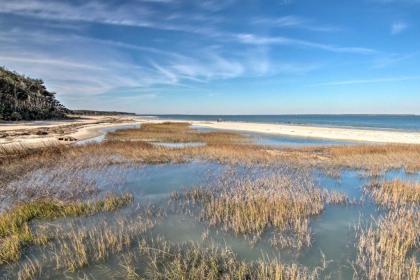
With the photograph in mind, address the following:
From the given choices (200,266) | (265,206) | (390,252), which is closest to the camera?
(200,266)

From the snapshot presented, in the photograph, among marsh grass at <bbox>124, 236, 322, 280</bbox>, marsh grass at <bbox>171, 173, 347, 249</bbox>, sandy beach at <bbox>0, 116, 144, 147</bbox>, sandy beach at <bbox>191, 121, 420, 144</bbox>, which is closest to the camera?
marsh grass at <bbox>124, 236, 322, 280</bbox>

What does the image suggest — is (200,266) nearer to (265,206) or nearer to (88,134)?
(265,206)

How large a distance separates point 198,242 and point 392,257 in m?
4.80

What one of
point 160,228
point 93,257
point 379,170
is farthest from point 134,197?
point 379,170

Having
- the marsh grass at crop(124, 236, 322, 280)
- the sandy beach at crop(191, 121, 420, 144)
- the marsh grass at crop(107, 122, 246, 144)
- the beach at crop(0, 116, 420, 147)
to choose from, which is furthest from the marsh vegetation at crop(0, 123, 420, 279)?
the sandy beach at crop(191, 121, 420, 144)

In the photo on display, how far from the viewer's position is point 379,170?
1886 cm

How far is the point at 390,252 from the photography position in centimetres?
719

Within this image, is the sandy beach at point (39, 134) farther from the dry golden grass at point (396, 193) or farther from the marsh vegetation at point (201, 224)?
the dry golden grass at point (396, 193)

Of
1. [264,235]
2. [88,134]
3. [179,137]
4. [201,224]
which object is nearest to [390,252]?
[264,235]

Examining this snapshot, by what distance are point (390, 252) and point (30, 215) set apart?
34.6 ft

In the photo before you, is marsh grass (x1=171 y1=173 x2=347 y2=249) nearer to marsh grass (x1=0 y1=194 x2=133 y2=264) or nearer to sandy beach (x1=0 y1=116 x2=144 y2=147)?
marsh grass (x1=0 y1=194 x2=133 y2=264)

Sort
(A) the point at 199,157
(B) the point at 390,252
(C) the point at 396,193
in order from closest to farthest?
(B) the point at 390,252, (C) the point at 396,193, (A) the point at 199,157

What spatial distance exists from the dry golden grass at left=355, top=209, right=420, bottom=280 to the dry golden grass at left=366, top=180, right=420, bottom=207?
2590 millimetres

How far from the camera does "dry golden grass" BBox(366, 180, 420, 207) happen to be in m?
12.1
